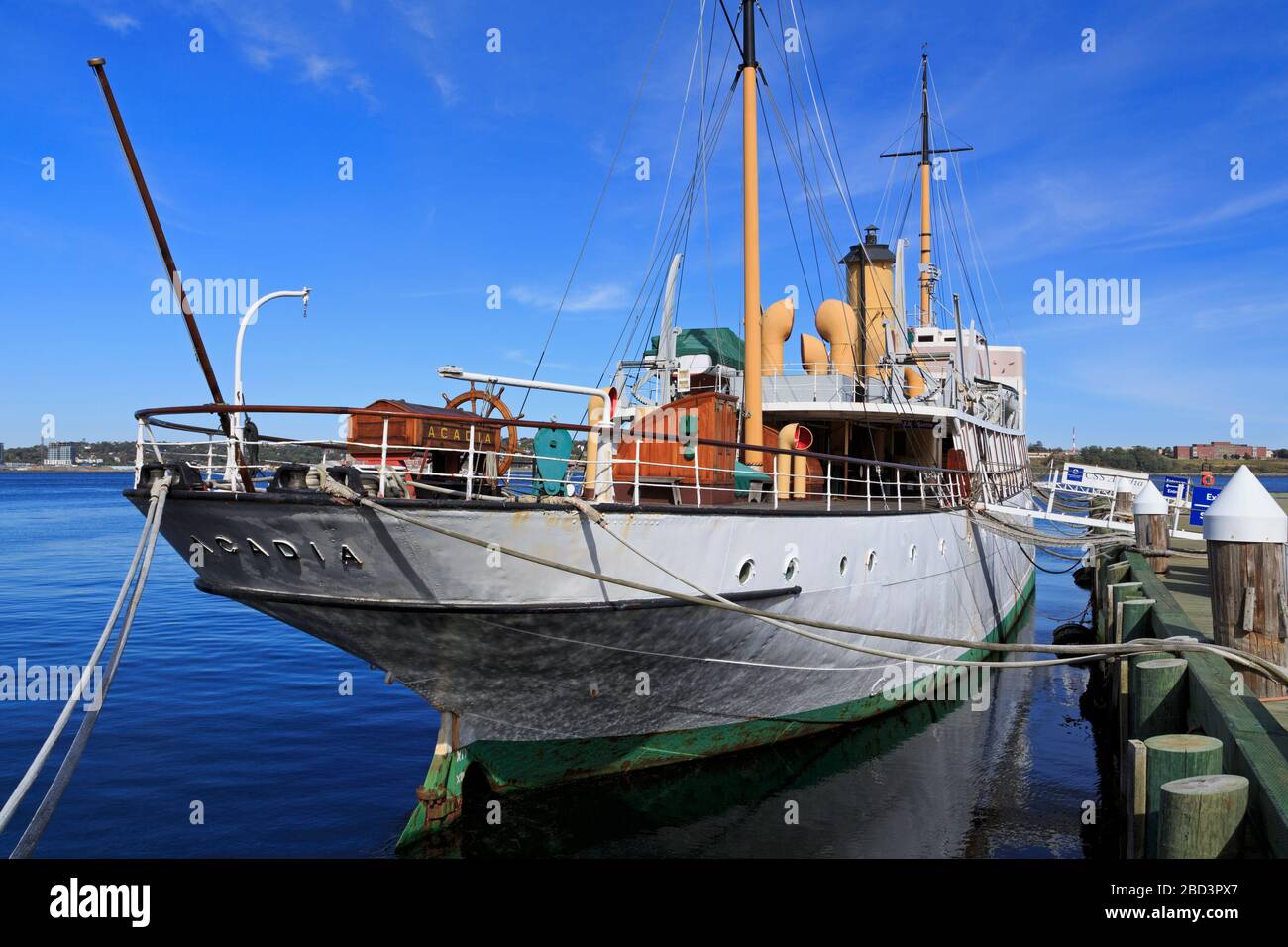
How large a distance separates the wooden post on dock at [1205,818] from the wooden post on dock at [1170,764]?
23cm

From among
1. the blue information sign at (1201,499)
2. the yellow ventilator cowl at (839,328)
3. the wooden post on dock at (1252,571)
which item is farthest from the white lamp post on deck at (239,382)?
the blue information sign at (1201,499)

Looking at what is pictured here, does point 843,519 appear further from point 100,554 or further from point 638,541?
point 100,554

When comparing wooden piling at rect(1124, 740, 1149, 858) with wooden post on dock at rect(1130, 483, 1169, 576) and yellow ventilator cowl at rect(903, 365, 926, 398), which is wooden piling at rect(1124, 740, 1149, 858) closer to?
wooden post on dock at rect(1130, 483, 1169, 576)

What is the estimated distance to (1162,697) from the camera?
7.44m

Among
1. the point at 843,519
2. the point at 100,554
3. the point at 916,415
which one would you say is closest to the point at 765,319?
the point at 916,415

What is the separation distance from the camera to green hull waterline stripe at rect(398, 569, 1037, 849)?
29.1ft

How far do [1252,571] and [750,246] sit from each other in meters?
7.67

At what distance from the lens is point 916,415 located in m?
15.0

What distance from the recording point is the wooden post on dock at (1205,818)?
4.82m

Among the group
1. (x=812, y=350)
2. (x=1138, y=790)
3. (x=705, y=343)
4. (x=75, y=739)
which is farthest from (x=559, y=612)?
(x=812, y=350)

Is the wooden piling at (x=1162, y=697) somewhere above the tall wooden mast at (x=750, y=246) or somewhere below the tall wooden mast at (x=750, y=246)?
below

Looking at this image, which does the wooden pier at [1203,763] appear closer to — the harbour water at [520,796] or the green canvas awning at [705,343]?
the harbour water at [520,796]
